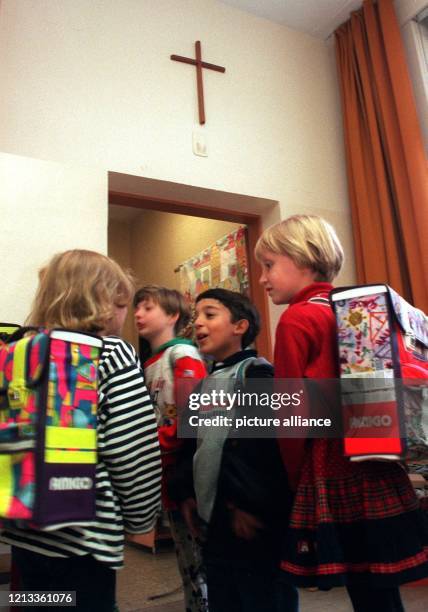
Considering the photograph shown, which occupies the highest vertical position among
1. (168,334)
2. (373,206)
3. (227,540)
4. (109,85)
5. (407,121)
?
(109,85)

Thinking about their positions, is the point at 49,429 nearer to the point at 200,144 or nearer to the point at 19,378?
the point at 19,378

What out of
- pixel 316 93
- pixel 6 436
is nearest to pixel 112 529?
pixel 6 436

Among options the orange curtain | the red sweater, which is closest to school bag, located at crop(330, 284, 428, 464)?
the red sweater

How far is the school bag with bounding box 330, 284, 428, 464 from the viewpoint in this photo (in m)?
0.84

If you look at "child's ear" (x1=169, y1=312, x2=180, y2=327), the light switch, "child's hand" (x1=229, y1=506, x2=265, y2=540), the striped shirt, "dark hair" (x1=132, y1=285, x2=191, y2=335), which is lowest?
"child's hand" (x1=229, y1=506, x2=265, y2=540)

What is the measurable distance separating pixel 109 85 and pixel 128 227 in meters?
2.50

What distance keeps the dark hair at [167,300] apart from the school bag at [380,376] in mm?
895

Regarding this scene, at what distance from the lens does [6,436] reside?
2.71 feet

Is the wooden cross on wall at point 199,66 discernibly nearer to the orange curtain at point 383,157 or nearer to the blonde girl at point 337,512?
the orange curtain at point 383,157

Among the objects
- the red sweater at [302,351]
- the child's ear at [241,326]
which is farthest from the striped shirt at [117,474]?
the child's ear at [241,326]

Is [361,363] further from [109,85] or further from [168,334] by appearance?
[109,85]

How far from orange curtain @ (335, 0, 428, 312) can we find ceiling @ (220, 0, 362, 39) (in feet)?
0.28

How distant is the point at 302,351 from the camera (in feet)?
3.28

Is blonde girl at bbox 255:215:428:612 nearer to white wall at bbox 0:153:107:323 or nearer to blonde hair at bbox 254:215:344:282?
blonde hair at bbox 254:215:344:282
